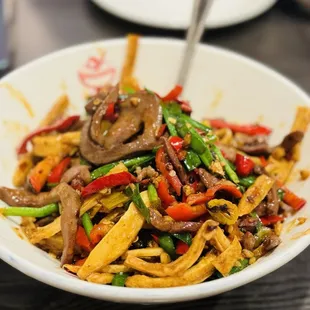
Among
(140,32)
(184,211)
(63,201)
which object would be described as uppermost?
(184,211)

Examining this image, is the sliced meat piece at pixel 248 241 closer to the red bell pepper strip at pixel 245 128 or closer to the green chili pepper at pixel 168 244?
the green chili pepper at pixel 168 244

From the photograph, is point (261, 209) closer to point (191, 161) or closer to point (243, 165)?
point (243, 165)

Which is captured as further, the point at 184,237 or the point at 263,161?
the point at 263,161

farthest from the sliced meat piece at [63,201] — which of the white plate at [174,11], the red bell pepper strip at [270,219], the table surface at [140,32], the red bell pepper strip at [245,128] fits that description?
the white plate at [174,11]

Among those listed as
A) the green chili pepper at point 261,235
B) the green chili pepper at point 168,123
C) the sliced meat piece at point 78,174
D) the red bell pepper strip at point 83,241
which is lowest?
the red bell pepper strip at point 83,241

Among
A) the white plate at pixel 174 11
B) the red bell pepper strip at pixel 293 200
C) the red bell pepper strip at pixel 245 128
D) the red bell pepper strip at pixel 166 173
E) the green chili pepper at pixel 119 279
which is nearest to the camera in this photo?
the green chili pepper at pixel 119 279

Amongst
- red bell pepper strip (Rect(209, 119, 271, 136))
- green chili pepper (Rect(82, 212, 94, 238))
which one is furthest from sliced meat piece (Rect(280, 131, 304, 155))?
green chili pepper (Rect(82, 212, 94, 238))

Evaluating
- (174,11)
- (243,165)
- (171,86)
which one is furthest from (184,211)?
(174,11)
